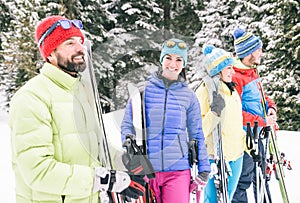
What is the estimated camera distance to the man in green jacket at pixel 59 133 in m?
1.87

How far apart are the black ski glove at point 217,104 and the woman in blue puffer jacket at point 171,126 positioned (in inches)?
17.5

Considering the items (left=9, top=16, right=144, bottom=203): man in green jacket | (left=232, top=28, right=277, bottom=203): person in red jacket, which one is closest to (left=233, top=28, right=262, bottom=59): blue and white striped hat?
(left=232, top=28, right=277, bottom=203): person in red jacket

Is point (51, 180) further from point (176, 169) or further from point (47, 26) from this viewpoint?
point (176, 169)

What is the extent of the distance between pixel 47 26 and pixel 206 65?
227cm

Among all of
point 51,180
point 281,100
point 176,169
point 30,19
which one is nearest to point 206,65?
point 176,169

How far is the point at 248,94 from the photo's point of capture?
4336mm

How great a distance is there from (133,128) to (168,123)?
0.92 ft

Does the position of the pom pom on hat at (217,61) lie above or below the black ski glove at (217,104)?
above

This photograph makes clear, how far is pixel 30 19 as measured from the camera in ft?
55.2

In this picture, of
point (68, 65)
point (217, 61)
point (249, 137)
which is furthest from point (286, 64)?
point (68, 65)

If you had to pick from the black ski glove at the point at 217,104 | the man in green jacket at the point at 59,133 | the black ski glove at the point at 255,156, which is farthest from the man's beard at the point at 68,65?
the black ski glove at the point at 255,156

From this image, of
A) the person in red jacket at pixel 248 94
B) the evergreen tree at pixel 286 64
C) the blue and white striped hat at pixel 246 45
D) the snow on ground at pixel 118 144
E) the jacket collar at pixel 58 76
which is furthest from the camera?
the evergreen tree at pixel 286 64

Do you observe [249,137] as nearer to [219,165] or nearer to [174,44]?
[219,165]

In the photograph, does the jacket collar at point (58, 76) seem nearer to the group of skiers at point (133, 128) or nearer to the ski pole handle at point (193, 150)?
the group of skiers at point (133, 128)
